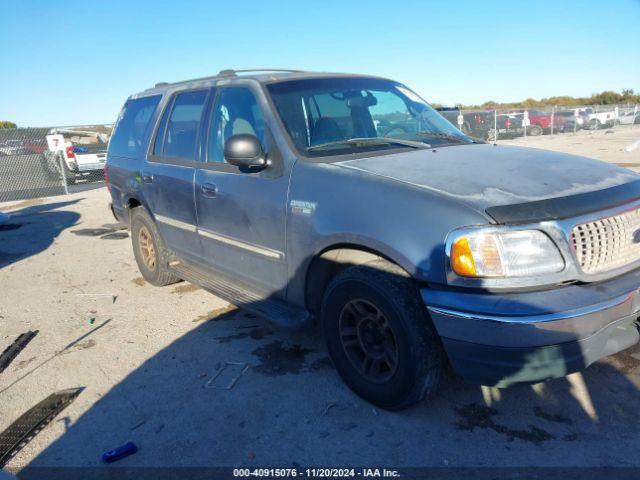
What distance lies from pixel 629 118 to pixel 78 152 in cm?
3211

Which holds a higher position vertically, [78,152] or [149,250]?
[78,152]

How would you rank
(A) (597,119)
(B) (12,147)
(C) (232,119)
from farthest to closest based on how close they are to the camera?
1. (A) (597,119)
2. (B) (12,147)
3. (C) (232,119)

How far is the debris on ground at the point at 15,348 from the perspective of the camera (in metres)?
3.86

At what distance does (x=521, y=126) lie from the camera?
28922mm

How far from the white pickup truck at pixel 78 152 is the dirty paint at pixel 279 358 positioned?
A: 43.4 ft

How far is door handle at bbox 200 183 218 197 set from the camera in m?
3.81

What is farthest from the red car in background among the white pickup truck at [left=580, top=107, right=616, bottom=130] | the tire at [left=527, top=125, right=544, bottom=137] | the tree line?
the tree line

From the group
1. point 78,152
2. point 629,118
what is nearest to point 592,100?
point 629,118

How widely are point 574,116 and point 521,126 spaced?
3289 mm

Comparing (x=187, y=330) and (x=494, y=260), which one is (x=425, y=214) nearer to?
(x=494, y=260)

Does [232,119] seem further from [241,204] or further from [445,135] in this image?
[445,135]

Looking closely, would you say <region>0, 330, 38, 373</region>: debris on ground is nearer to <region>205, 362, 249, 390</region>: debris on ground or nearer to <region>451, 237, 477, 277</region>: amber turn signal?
<region>205, 362, 249, 390</region>: debris on ground

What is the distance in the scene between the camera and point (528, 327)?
2.17m

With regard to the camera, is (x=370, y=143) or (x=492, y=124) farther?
(x=492, y=124)
